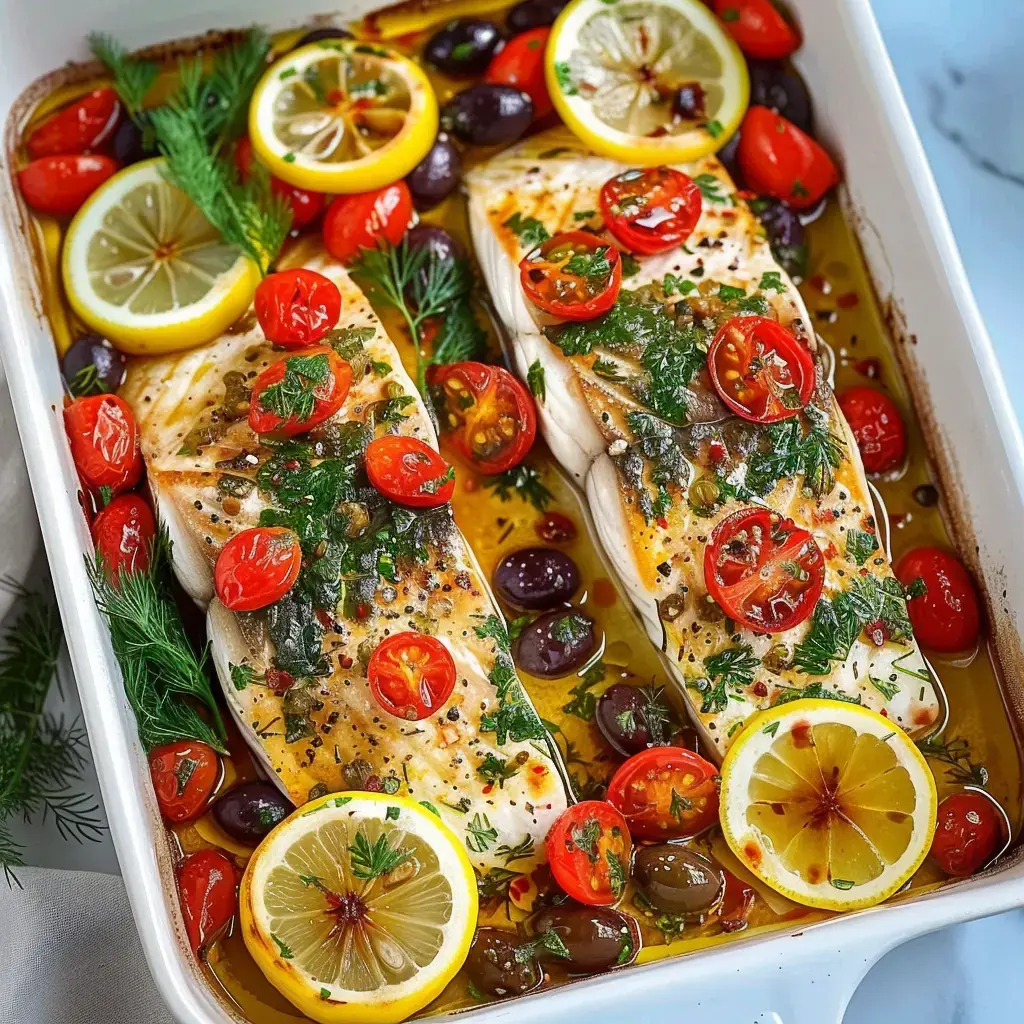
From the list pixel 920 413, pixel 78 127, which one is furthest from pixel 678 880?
pixel 78 127

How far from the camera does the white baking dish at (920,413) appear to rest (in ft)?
8.82

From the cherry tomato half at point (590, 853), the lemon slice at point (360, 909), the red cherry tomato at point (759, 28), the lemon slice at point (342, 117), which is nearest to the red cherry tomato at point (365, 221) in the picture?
the lemon slice at point (342, 117)

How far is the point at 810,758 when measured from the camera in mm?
2977

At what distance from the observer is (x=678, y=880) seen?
9.76ft

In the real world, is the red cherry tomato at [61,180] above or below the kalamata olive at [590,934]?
above

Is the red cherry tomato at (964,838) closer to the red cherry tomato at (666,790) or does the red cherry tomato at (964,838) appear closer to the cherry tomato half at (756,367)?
the red cherry tomato at (666,790)

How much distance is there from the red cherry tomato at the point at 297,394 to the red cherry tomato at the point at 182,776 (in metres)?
0.84

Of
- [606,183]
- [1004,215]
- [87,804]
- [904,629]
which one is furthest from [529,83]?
[87,804]

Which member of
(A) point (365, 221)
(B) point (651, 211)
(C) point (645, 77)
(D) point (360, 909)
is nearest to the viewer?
(D) point (360, 909)

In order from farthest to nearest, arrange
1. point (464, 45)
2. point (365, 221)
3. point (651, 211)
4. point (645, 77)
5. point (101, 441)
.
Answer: point (464, 45), point (645, 77), point (365, 221), point (651, 211), point (101, 441)

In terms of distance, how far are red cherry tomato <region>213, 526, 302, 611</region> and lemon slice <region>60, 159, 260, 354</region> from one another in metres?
0.72

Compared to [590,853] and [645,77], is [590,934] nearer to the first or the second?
[590,853]

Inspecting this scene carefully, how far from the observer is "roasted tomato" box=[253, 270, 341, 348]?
3.29 meters

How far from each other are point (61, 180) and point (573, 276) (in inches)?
59.6
